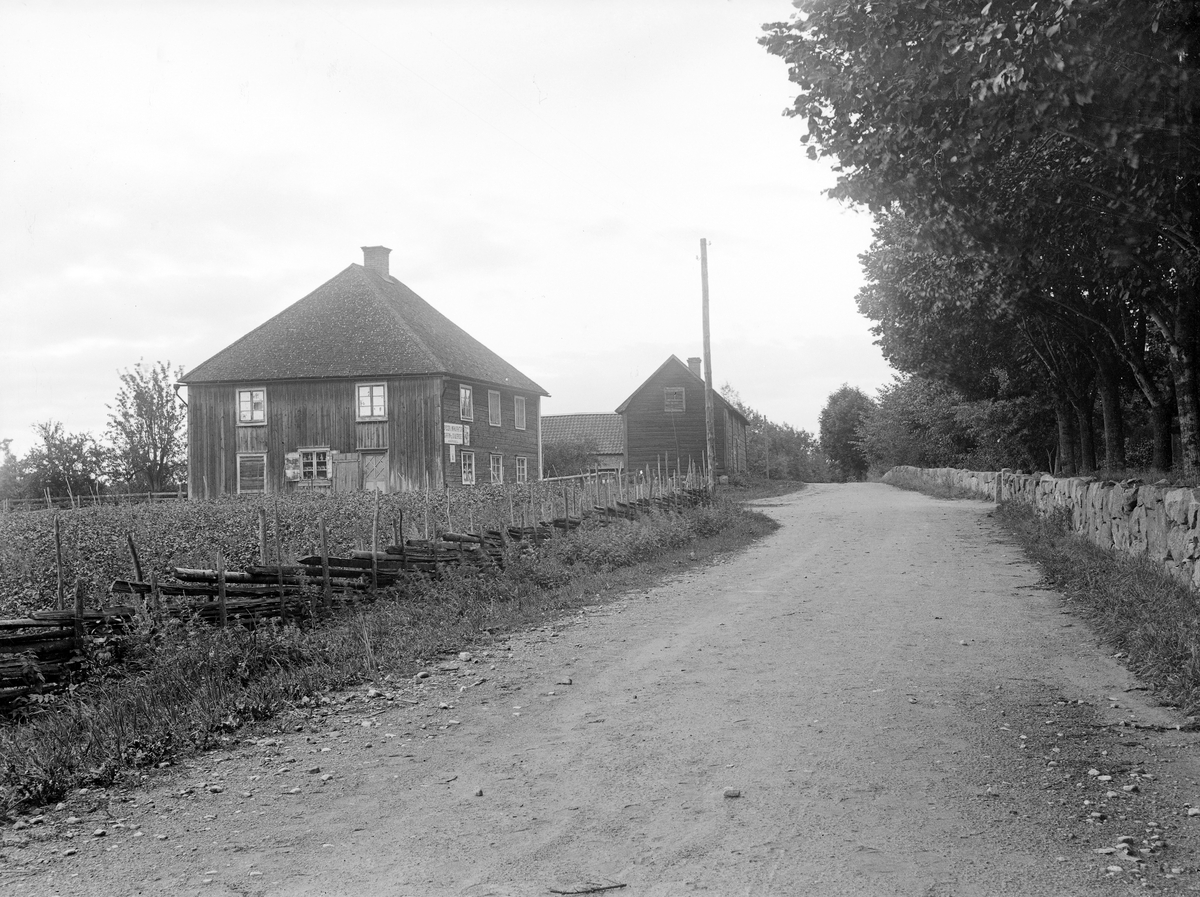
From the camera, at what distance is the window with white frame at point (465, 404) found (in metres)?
37.2

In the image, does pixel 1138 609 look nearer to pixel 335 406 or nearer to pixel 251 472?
pixel 335 406

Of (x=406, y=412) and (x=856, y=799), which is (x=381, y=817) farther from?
(x=406, y=412)

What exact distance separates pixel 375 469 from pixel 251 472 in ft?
15.6

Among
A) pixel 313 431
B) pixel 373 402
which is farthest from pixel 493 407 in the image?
pixel 313 431

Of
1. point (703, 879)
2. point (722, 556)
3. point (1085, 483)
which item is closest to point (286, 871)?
point (703, 879)

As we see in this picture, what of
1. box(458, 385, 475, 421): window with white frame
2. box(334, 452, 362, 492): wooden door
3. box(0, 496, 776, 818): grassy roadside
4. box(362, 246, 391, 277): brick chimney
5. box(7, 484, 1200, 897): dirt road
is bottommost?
box(7, 484, 1200, 897): dirt road

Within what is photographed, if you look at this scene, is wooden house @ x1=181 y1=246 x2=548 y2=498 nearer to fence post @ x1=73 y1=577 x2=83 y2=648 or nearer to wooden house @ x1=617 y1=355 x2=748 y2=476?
wooden house @ x1=617 y1=355 x2=748 y2=476

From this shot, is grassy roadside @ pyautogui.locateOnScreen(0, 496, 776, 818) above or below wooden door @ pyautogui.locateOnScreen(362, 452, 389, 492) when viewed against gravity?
below

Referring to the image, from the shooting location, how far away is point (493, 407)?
134 feet

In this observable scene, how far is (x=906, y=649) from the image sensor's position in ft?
28.1

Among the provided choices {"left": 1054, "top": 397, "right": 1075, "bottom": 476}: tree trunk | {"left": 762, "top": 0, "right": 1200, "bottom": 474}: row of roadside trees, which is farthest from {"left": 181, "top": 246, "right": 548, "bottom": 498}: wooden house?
{"left": 762, "top": 0, "right": 1200, "bottom": 474}: row of roadside trees

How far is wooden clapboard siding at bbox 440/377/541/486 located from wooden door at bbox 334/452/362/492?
3.17 m

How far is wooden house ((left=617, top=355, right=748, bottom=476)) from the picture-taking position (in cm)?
5291

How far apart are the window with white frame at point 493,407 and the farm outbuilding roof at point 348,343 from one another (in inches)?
24.4
